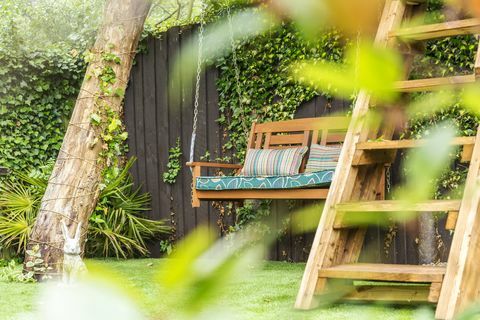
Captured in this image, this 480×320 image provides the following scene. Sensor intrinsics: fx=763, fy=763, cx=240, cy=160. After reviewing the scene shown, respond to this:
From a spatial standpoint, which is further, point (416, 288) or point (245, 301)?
point (245, 301)

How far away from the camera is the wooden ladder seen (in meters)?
2.40

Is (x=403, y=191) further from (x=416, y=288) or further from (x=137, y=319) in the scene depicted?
→ (x=416, y=288)

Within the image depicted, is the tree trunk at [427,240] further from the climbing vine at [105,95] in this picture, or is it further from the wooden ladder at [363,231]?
the climbing vine at [105,95]

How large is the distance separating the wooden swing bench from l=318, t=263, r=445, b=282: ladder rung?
1.25 meters

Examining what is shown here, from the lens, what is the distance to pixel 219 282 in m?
0.30

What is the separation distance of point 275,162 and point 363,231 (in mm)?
1744

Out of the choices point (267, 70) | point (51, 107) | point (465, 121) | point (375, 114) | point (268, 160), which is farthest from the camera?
point (51, 107)

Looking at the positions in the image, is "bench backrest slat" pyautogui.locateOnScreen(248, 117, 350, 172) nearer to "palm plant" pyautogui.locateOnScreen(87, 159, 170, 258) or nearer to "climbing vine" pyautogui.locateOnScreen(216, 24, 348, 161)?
"climbing vine" pyautogui.locateOnScreen(216, 24, 348, 161)

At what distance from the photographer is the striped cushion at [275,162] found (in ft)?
15.6

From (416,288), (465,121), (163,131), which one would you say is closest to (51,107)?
(163,131)

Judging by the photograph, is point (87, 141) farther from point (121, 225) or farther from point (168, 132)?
point (168, 132)

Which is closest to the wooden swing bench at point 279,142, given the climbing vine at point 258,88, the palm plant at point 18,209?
the climbing vine at point 258,88

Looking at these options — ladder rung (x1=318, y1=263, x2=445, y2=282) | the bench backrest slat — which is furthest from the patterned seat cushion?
ladder rung (x1=318, y1=263, x2=445, y2=282)

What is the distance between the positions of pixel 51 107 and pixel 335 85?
19.6ft
